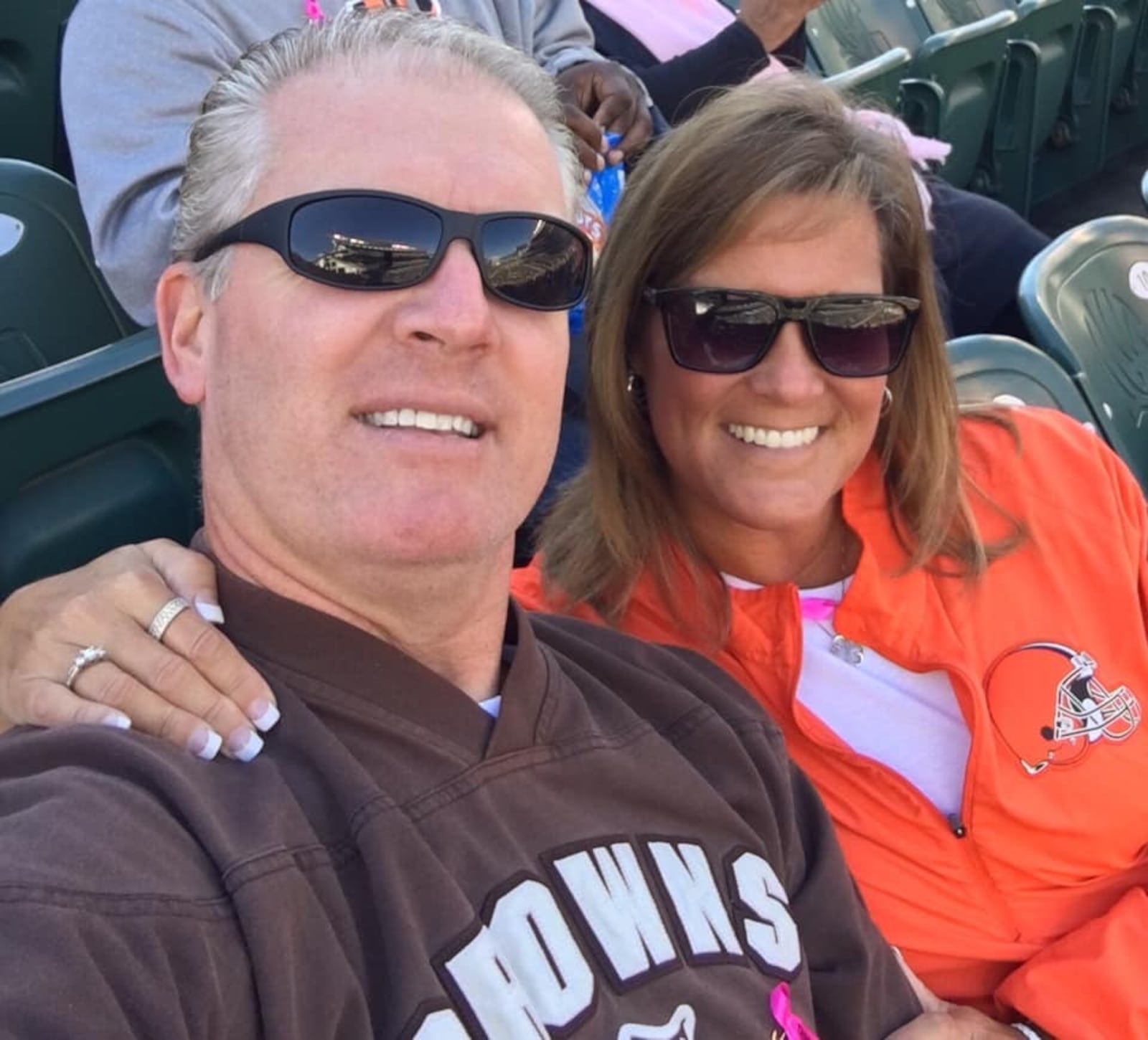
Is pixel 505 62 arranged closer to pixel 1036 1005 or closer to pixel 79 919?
pixel 79 919

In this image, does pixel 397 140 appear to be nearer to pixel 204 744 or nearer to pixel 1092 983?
→ pixel 204 744

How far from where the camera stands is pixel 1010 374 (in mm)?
2383

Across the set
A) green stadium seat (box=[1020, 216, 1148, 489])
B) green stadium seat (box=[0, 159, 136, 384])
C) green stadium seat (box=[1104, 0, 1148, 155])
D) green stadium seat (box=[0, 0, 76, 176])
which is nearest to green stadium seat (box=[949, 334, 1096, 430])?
green stadium seat (box=[1020, 216, 1148, 489])

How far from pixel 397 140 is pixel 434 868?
0.61m

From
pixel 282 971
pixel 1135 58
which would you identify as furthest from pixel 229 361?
pixel 1135 58

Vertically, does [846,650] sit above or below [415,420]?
below

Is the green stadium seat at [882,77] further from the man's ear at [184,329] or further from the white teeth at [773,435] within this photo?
the man's ear at [184,329]

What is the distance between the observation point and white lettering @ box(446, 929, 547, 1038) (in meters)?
0.93

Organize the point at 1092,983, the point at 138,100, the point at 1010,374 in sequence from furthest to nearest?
the point at 1010,374 < the point at 138,100 < the point at 1092,983

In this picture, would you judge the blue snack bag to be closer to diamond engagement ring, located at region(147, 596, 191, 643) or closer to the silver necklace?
the silver necklace

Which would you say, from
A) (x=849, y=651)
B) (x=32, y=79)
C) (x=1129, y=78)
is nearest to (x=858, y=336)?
(x=849, y=651)

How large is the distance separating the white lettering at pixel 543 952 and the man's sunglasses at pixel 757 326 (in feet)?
2.38

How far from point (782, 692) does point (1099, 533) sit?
0.50 metres

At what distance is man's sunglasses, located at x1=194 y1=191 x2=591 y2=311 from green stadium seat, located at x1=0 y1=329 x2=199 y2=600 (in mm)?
629
